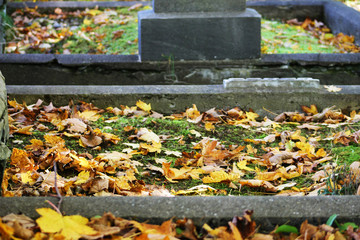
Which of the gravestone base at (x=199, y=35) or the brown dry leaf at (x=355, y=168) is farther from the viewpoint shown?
the gravestone base at (x=199, y=35)

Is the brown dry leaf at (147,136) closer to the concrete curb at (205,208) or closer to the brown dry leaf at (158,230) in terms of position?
the concrete curb at (205,208)

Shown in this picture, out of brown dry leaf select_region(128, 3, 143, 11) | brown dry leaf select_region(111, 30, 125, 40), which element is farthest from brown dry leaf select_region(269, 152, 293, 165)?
brown dry leaf select_region(128, 3, 143, 11)

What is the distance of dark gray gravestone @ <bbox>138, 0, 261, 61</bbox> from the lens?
456 centimetres

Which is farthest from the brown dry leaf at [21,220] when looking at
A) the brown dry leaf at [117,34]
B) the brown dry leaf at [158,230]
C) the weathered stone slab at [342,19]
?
the weathered stone slab at [342,19]

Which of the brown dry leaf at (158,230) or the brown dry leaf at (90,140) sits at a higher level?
the brown dry leaf at (158,230)

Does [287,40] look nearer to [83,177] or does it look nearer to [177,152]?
[177,152]

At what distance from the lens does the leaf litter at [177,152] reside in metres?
2.23

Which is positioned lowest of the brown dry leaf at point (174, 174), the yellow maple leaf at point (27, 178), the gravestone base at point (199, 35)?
the brown dry leaf at point (174, 174)

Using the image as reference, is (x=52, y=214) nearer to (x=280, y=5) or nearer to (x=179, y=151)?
(x=179, y=151)

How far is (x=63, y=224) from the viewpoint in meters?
1.56

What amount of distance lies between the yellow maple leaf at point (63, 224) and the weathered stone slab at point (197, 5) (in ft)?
11.1

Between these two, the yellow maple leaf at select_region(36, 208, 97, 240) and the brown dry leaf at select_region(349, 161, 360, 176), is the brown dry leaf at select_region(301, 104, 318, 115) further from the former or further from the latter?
the yellow maple leaf at select_region(36, 208, 97, 240)

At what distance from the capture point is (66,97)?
138 inches

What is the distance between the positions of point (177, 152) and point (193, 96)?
87 cm
